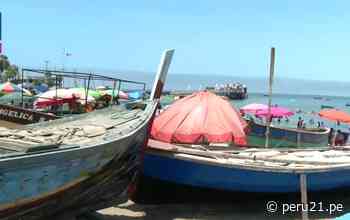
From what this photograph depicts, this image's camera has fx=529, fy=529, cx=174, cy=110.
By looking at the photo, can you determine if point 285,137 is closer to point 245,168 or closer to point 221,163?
point 245,168

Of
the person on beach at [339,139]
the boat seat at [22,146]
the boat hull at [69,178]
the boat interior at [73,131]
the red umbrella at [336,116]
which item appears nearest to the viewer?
the boat hull at [69,178]

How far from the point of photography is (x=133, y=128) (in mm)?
9445

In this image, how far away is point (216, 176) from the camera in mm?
10695

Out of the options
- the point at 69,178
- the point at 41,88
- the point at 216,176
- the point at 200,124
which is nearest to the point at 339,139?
the point at 200,124

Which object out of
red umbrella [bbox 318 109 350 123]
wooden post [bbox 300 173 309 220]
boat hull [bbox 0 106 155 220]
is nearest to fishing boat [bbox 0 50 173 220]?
boat hull [bbox 0 106 155 220]

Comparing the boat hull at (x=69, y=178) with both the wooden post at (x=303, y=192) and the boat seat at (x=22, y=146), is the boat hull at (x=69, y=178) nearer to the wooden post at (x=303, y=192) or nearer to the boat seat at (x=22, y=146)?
the boat seat at (x=22, y=146)

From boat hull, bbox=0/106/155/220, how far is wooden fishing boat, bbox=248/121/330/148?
13375 millimetres

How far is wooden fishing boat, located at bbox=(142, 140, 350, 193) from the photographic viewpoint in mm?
10617

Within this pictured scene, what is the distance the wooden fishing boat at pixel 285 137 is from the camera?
2309 centimetres

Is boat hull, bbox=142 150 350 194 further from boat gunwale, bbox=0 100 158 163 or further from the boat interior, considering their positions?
the boat interior

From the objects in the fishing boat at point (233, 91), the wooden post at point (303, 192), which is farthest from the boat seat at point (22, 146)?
the fishing boat at point (233, 91)

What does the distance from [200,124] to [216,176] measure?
144 inches

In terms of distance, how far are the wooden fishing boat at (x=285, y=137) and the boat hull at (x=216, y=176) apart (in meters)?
11.0

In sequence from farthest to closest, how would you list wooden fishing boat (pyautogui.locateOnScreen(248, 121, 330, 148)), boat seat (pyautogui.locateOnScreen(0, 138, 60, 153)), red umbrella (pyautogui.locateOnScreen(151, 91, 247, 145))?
wooden fishing boat (pyautogui.locateOnScreen(248, 121, 330, 148))
red umbrella (pyautogui.locateOnScreen(151, 91, 247, 145))
boat seat (pyautogui.locateOnScreen(0, 138, 60, 153))
